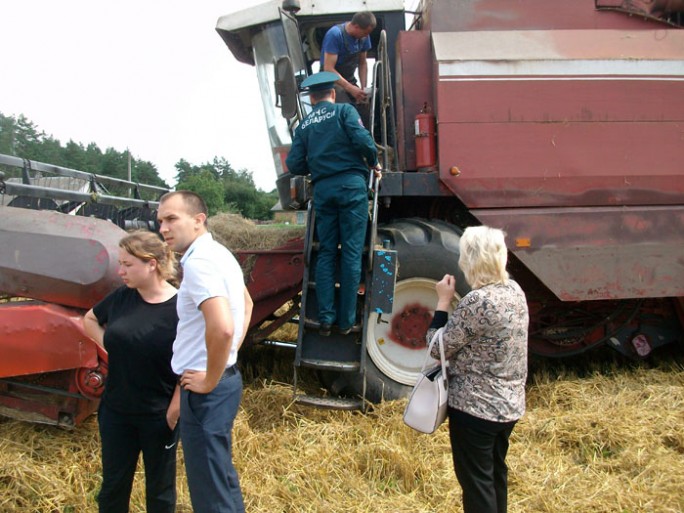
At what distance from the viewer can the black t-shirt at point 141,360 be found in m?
2.12

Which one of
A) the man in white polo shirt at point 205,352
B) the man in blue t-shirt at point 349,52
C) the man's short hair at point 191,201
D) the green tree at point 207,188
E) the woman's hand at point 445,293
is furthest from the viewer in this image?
the green tree at point 207,188

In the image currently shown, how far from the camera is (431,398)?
209cm

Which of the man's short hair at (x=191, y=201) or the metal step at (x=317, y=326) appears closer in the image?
Answer: the man's short hair at (x=191, y=201)

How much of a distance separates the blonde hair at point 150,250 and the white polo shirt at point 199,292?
0.32 meters

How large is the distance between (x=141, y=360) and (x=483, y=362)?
131 centimetres

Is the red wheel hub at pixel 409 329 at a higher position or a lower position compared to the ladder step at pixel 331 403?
higher

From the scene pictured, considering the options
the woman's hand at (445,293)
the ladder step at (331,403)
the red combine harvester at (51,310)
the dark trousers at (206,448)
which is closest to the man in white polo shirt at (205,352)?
the dark trousers at (206,448)

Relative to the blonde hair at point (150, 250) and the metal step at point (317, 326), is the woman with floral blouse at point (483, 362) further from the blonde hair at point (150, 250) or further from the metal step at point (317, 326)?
the metal step at point (317, 326)

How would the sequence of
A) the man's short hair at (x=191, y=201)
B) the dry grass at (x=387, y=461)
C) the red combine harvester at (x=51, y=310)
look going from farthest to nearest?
the red combine harvester at (x=51, y=310)
the dry grass at (x=387, y=461)
the man's short hair at (x=191, y=201)

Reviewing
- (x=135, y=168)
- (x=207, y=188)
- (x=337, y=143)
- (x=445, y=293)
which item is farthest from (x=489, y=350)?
(x=135, y=168)

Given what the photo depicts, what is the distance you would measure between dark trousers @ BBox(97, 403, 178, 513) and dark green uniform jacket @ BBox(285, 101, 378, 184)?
1.88 meters

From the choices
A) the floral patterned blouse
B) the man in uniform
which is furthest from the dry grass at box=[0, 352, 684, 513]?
the floral patterned blouse

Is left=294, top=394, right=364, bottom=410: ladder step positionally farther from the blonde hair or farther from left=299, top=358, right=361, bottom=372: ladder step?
the blonde hair

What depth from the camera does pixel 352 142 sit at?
11.1ft
